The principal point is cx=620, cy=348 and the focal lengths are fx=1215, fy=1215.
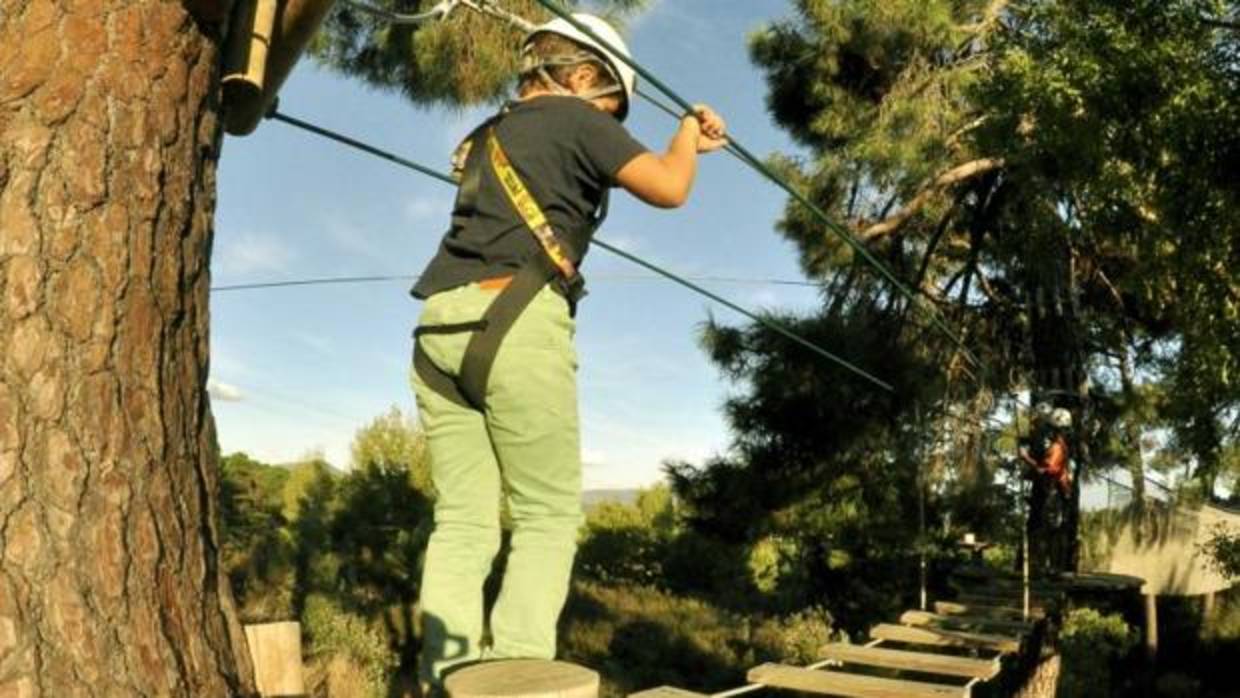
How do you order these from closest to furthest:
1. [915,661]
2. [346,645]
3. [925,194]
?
[915,661] < [346,645] < [925,194]

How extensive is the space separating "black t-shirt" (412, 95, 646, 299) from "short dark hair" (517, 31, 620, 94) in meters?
0.10

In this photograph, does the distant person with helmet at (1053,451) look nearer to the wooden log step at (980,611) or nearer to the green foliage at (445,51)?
the wooden log step at (980,611)

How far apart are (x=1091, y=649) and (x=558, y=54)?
1332 centimetres

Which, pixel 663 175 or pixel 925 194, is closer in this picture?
pixel 663 175

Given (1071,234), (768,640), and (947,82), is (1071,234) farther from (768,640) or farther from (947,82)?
(768,640)

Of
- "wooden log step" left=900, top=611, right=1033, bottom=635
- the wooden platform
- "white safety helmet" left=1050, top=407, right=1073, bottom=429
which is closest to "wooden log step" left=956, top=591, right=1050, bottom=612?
"wooden log step" left=900, top=611, right=1033, bottom=635

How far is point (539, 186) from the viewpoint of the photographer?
5.74 feet

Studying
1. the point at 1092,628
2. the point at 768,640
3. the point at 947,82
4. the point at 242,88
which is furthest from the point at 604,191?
the point at 1092,628

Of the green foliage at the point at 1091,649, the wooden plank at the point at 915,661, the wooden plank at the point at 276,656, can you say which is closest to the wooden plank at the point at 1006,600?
the wooden plank at the point at 915,661

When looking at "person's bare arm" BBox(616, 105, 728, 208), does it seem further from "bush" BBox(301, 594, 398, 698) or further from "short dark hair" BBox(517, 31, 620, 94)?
"bush" BBox(301, 594, 398, 698)

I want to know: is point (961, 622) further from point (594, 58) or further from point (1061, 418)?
point (594, 58)

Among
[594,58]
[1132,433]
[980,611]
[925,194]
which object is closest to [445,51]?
[925,194]

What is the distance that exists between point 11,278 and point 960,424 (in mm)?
6924

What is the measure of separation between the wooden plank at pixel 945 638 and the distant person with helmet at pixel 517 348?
8.57ft
